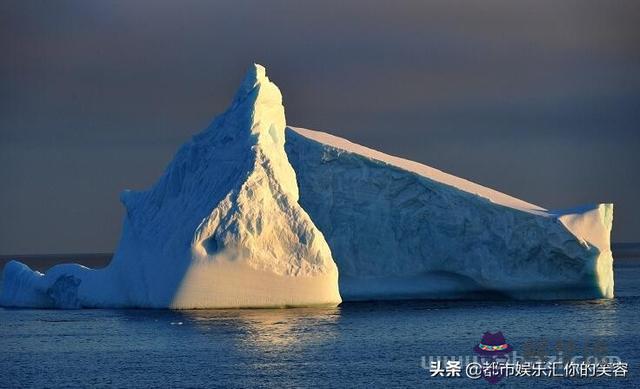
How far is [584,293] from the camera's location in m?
38.7

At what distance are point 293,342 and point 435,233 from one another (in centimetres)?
1020

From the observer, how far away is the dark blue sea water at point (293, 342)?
939 inches

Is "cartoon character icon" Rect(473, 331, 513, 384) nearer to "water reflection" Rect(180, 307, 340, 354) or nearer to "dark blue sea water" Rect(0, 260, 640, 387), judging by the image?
"dark blue sea water" Rect(0, 260, 640, 387)

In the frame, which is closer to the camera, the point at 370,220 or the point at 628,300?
the point at 370,220

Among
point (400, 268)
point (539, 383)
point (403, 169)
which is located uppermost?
point (403, 169)

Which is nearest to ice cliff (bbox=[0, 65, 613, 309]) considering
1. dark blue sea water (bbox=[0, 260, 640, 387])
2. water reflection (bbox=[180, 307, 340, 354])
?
water reflection (bbox=[180, 307, 340, 354])

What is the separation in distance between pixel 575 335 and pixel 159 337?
33.6 feet

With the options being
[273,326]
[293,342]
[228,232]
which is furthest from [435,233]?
[293,342]

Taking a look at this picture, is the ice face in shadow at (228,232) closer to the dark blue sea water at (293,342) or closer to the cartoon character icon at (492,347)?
the dark blue sea water at (293,342)

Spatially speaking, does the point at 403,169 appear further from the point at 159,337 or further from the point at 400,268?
the point at 159,337

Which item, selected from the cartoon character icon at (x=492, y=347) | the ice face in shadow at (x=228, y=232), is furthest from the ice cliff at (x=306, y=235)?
the cartoon character icon at (x=492, y=347)

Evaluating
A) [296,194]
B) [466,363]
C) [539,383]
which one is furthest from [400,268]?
[539,383]

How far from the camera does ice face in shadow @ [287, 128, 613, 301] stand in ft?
121

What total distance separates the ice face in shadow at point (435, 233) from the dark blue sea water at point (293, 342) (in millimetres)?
857
